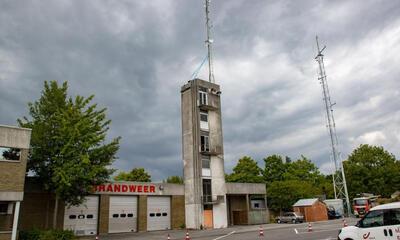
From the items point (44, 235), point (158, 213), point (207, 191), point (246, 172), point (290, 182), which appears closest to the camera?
point (44, 235)

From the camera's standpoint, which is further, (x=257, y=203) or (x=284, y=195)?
(x=284, y=195)

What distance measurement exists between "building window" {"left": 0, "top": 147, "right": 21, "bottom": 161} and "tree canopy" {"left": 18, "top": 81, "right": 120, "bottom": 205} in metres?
3.06

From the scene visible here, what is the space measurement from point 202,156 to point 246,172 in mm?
30902

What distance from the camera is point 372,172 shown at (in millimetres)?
71188

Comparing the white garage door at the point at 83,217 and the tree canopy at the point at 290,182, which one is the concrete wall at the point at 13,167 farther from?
the tree canopy at the point at 290,182

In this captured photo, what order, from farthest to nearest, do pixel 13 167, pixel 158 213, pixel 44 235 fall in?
pixel 158 213
pixel 44 235
pixel 13 167

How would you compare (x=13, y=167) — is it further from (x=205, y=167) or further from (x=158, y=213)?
(x=205, y=167)

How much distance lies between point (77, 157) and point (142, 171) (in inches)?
1908

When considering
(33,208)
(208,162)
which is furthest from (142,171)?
(33,208)

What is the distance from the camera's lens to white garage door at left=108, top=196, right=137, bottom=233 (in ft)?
115

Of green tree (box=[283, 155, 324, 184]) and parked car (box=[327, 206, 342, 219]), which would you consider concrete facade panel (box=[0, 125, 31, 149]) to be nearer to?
parked car (box=[327, 206, 342, 219])

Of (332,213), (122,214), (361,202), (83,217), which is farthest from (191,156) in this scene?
(361,202)

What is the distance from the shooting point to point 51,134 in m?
27.4

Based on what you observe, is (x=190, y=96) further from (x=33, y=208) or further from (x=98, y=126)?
(x=33, y=208)
